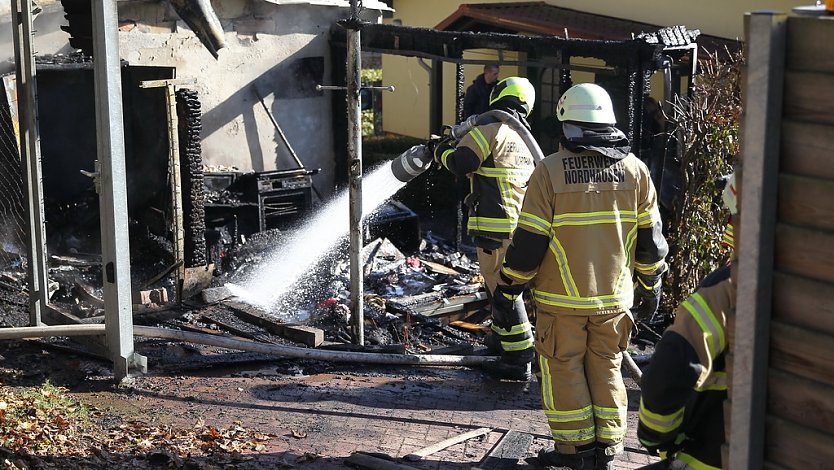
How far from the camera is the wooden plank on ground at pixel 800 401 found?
97.1 inches

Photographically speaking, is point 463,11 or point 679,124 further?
point 463,11

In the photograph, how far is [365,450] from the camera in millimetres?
5328

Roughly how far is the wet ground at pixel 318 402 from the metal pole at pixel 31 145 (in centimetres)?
52

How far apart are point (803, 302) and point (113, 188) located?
14.5 feet

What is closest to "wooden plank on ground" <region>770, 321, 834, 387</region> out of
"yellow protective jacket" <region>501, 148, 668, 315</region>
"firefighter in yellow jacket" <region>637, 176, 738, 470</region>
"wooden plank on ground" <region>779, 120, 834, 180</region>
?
"wooden plank on ground" <region>779, 120, 834, 180</region>

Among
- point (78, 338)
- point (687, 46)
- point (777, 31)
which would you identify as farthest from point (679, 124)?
point (777, 31)

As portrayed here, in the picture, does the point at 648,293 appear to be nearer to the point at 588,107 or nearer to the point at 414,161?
the point at 588,107

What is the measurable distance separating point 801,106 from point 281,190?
9.15 metres

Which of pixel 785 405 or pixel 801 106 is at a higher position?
pixel 801 106

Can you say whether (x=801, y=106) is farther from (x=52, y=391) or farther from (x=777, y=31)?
(x=52, y=391)

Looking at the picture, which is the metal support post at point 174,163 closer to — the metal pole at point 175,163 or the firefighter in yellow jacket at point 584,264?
the metal pole at point 175,163

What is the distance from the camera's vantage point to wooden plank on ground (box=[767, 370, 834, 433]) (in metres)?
2.47

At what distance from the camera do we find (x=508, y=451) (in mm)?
5363

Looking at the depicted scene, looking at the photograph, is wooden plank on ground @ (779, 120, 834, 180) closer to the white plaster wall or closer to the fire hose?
the fire hose
